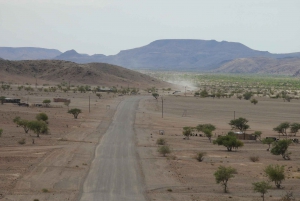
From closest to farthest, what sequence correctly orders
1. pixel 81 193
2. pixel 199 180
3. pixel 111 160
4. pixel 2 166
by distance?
pixel 81 193, pixel 199 180, pixel 2 166, pixel 111 160

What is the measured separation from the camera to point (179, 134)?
69312 millimetres

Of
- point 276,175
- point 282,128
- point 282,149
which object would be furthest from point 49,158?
point 282,128

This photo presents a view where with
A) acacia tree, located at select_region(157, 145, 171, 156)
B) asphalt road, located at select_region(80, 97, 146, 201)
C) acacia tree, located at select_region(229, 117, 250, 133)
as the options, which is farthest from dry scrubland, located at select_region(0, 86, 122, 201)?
acacia tree, located at select_region(229, 117, 250, 133)

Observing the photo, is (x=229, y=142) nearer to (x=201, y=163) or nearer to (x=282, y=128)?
(x=201, y=163)

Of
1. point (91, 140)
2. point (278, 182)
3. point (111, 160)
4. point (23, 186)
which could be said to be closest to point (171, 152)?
point (111, 160)

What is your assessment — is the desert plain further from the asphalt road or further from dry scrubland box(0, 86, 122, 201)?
the asphalt road

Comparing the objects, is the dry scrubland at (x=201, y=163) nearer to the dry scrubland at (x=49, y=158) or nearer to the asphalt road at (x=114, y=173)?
the asphalt road at (x=114, y=173)

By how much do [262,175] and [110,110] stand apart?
6504 cm

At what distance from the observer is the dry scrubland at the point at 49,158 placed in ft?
116

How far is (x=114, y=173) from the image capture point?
137 ft

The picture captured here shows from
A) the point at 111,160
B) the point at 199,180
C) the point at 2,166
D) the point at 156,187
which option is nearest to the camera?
the point at 156,187

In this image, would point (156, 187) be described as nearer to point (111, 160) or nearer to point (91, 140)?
point (111, 160)

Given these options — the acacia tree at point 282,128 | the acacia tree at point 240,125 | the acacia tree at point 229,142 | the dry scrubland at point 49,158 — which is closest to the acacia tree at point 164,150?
the dry scrubland at point 49,158

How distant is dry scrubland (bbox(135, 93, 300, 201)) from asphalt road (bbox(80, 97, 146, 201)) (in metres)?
1.07
